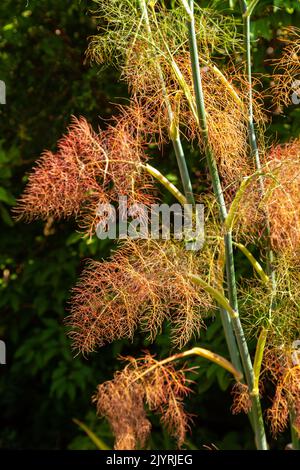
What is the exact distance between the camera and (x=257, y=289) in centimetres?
183

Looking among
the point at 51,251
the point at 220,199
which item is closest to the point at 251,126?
the point at 220,199

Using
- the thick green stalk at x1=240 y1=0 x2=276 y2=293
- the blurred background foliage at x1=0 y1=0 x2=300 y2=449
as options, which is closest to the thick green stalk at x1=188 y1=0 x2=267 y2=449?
the thick green stalk at x1=240 y1=0 x2=276 y2=293

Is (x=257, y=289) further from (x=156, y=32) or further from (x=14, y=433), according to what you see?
(x=14, y=433)

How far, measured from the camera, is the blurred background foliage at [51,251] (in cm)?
278

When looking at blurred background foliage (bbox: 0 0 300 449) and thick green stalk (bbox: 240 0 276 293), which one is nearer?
thick green stalk (bbox: 240 0 276 293)

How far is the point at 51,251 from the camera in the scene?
296 centimetres

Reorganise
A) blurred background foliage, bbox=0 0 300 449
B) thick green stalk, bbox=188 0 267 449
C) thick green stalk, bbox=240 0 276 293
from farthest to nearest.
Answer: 1. blurred background foliage, bbox=0 0 300 449
2. thick green stalk, bbox=240 0 276 293
3. thick green stalk, bbox=188 0 267 449

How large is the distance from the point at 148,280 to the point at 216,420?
4.69ft

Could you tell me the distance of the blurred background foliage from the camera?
278 centimetres

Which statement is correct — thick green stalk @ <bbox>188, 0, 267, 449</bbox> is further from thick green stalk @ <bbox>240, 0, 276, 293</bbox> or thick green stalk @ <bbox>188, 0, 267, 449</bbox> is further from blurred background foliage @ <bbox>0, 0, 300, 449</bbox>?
blurred background foliage @ <bbox>0, 0, 300, 449</bbox>

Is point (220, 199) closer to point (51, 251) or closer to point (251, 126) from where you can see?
point (251, 126)

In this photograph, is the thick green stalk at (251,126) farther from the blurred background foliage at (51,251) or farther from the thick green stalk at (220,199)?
the blurred background foliage at (51,251)

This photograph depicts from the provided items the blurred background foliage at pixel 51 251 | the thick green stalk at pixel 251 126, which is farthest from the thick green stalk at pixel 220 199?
the blurred background foliage at pixel 51 251

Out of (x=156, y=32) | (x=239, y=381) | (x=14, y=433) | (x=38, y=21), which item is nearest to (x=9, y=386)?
(x=14, y=433)
